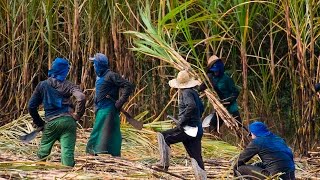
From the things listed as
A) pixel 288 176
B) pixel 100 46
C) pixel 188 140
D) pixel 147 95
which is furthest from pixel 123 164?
pixel 147 95

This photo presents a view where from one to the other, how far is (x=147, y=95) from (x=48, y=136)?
13.5 ft

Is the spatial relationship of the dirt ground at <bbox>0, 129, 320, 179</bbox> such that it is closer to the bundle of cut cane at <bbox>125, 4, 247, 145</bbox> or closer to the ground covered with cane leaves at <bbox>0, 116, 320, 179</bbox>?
the ground covered with cane leaves at <bbox>0, 116, 320, 179</bbox>

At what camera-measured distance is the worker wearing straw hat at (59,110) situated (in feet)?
25.0

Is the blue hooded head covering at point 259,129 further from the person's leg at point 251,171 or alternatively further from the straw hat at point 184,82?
the straw hat at point 184,82

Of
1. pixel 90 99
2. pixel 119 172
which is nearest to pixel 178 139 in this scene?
pixel 119 172

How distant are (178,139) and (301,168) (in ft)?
4.71

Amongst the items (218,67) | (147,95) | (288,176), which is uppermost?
(218,67)

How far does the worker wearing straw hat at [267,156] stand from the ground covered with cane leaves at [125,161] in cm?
22

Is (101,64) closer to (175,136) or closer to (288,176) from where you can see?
(175,136)

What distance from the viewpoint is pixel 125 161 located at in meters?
7.81

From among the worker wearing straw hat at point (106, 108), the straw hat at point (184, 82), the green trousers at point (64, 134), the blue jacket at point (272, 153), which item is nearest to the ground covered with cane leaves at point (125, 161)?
the green trousers at point (64, 134)

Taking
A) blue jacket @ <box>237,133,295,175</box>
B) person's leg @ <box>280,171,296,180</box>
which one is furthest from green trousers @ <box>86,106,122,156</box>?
person's leg @ <box>280,171,296,180</box>

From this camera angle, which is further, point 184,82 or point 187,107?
point 184,82

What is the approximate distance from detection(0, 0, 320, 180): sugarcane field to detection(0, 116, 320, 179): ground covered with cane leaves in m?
0.02
